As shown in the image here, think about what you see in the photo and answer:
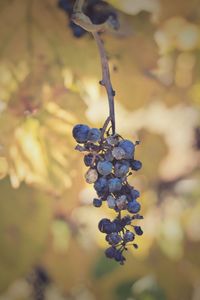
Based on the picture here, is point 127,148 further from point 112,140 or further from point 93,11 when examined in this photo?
point 93,11

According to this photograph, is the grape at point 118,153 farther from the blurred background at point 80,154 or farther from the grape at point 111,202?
the blurred background at point 80,154

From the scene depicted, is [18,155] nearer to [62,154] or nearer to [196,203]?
[62,154]

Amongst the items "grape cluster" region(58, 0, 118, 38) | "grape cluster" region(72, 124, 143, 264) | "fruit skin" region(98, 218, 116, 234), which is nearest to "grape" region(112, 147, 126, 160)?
"grape cluster" region(72, 124, 143, 264)

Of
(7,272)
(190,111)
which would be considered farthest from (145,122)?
(7,272)

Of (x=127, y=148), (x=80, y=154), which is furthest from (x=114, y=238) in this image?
(x=80, y=154)

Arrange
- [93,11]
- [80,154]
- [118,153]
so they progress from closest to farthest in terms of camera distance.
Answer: [118,153] → [93,11] → [80,154]

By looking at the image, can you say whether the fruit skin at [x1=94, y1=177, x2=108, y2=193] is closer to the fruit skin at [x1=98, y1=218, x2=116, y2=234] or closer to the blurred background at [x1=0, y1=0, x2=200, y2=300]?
the fruit skin at [x1=98, y1=218, x2=116, y2=234]

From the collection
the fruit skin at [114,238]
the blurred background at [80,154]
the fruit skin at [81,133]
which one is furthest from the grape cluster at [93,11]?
the fruit skin at [114,238]
